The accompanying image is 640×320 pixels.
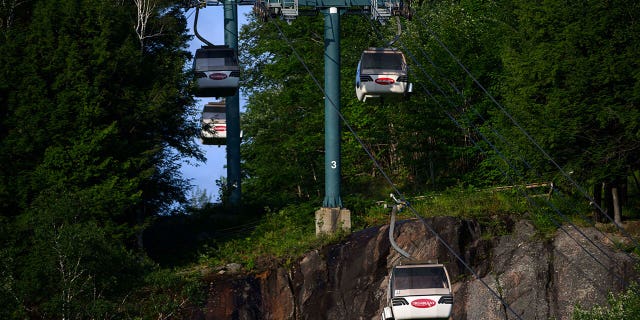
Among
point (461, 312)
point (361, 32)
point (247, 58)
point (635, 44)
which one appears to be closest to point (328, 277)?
point (461, 312)

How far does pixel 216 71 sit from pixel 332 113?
4632 mm

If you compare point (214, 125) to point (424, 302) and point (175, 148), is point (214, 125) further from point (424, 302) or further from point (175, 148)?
point (424, 302)

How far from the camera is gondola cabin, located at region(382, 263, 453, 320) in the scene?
131 feet

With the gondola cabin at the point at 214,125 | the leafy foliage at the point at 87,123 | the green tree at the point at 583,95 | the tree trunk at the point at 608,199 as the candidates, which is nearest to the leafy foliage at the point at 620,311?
the green tree at the point at 583,95

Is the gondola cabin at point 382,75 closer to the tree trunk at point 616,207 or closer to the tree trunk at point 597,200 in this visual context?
the tree trunk at point 597,200

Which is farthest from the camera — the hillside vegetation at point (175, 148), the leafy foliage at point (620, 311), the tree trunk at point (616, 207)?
the tree trunk at point (616, 207)

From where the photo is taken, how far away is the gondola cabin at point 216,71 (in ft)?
166

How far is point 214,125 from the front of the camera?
62.8 m

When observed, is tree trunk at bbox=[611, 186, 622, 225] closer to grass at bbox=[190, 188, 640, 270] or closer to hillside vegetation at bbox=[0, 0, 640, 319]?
hillside vegetation at bbox=[0, 0, 640, 319]

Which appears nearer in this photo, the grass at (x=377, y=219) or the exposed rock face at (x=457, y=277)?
the exposed rock face at (x=457, y=277)

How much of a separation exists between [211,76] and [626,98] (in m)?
14.4

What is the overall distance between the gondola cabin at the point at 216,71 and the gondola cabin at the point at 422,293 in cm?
1316

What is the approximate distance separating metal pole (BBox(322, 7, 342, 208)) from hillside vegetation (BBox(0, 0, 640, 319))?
151cm

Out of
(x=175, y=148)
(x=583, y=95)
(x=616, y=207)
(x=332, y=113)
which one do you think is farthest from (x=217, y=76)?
(x=616, y=207)
